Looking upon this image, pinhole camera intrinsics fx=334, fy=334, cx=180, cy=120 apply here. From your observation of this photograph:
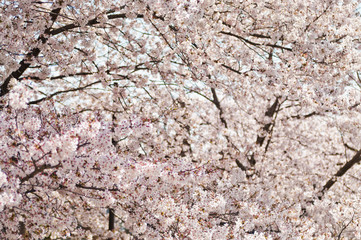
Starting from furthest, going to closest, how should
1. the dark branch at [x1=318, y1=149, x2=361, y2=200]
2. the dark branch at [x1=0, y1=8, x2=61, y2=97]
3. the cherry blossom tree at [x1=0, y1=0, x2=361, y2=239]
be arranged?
the dark branch at [x1=318, y1=149, x2=361, y2=200] → the dark branch at [x1=0, y1=8, x2=61, y2=97] → the cherry blossom tree at [x1=0, y1=0, x2=361, y2=239]

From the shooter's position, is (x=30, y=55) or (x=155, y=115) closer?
(x=30, y=55)

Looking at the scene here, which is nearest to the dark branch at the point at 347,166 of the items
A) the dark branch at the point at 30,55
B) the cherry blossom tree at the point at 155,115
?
the cherry blossom tree at the point at 155,115

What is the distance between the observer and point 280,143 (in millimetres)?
12141

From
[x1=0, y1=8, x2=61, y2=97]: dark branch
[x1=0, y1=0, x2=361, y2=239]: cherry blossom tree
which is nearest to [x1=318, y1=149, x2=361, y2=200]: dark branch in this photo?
[x1=0, y1=0, x2=361, y2=239]: cherry blossom tree

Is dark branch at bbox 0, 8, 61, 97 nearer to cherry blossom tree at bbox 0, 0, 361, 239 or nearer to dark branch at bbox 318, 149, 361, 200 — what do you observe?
cherry blossom tree at bbox 0, 0, 361, 239

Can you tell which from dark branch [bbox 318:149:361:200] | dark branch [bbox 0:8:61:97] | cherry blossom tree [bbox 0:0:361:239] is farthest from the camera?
dark branch [bbox 318:149:361:200]

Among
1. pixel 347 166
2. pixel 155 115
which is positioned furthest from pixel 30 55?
pixel 347 166

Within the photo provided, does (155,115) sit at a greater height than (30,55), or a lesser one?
greater

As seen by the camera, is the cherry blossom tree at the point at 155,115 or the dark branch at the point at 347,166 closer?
the cherry blossom tree at the point at 155,115

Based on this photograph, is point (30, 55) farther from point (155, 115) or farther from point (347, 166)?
point (347, 166)

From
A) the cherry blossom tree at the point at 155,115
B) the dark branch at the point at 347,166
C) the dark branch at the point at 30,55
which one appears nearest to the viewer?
the cherry blossom tree at the point at 155,115

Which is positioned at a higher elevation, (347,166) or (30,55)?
(347,166)

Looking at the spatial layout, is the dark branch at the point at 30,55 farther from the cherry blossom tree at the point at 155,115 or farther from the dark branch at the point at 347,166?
the dark branch at the point at 347,166

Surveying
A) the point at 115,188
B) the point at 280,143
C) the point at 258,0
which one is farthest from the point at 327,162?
the point at 115,188
